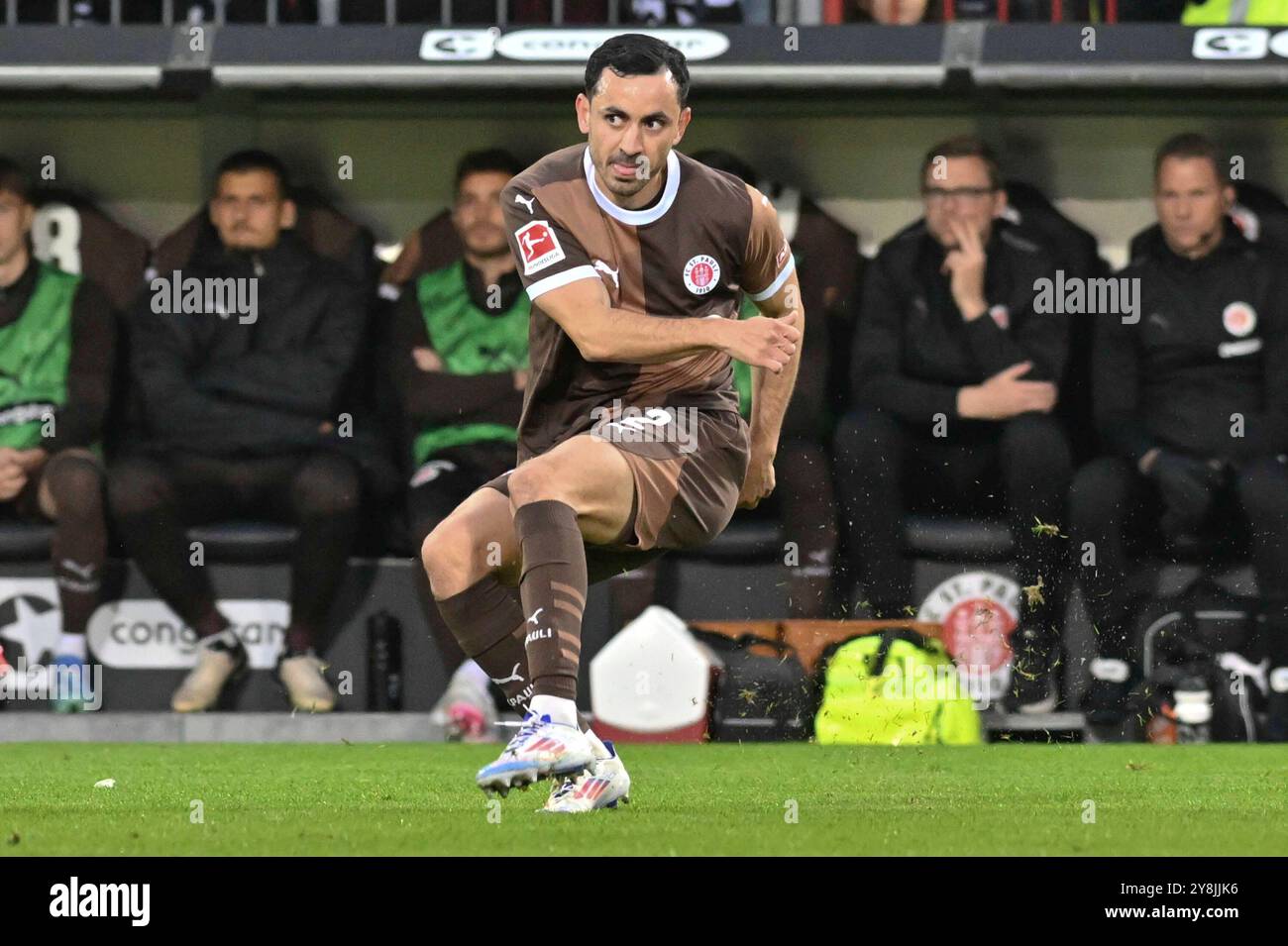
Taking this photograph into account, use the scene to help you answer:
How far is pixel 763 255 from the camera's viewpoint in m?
5.68

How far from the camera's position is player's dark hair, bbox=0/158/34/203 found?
10.2 meters

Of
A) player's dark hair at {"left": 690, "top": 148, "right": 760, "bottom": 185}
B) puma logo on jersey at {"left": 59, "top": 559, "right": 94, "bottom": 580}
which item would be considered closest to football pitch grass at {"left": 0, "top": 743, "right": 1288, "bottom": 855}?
puma logo on jersey at {"left": 59, "top": 559, "right": 94, "bottom": 580}

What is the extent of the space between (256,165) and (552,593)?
17.3 ft

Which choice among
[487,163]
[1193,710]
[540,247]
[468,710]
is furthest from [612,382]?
[487,163]

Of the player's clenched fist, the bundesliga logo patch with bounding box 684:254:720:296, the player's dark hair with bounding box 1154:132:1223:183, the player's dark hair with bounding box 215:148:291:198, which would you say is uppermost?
the player's dark hair with bounding box 215:148:291:198

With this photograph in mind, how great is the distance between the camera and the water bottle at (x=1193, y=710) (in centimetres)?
890

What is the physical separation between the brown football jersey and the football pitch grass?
95cm

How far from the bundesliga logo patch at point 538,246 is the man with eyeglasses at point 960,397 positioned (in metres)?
3.93

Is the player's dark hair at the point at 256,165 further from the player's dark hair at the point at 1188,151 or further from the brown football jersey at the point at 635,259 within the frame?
the brown football jersey at the point at 635,259

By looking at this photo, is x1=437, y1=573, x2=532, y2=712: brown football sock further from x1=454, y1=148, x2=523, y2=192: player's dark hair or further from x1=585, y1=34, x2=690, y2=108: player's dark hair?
x1=454, y1=148, x2=523, y2=192: player's dark hair

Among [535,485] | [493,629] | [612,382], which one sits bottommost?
[493,629]

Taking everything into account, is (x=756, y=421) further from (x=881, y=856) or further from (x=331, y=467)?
(x=331, y=467)

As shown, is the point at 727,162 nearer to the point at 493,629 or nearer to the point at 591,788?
the point at 493,629

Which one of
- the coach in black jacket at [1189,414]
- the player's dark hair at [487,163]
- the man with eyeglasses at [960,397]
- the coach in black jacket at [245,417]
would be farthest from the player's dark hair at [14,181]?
the coach in black jacket at [1189,414]
